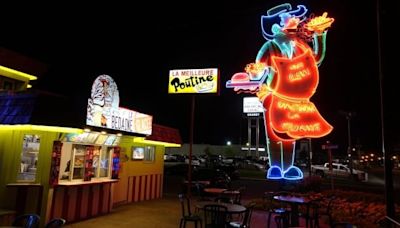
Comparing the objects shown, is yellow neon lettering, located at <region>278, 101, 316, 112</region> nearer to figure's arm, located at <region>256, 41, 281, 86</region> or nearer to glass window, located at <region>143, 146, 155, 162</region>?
figure's arm, located at <region>256, 41, 281, 86</region>

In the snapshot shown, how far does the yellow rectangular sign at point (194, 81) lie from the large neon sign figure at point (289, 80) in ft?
7.23

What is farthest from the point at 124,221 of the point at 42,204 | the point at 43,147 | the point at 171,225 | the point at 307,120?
the point at 307,120

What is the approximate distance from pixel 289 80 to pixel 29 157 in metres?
9.97

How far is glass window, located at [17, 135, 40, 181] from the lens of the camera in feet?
28.8

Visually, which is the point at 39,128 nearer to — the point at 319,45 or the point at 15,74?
the point at 15,74

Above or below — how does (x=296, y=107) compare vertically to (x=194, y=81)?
below

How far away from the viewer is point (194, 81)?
13.7m

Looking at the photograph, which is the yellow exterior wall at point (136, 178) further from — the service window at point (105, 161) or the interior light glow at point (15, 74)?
the interior light glow at point (15, 74)

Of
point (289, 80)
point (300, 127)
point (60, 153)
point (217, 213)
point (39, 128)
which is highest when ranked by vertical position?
point (289, 80)

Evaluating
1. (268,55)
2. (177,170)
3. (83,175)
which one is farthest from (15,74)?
(177,170)

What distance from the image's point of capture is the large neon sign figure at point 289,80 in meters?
13.3

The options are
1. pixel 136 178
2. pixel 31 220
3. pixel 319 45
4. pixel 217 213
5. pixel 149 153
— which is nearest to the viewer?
pixel 31 220

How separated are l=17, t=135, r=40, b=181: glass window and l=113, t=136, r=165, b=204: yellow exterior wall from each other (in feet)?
12.7

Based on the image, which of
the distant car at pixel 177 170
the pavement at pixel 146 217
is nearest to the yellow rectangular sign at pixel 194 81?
the pavement at pixel 146 217
